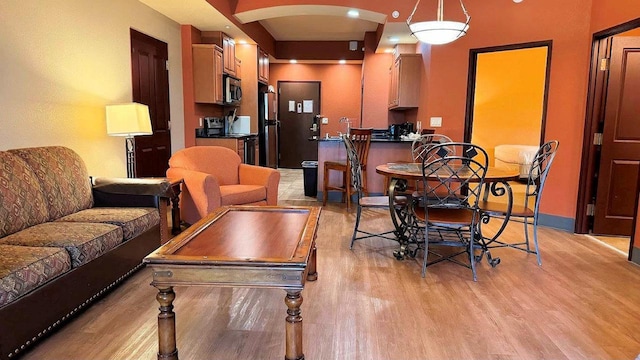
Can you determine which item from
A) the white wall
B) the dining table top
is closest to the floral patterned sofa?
the white wall

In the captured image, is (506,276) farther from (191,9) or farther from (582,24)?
(191,9)

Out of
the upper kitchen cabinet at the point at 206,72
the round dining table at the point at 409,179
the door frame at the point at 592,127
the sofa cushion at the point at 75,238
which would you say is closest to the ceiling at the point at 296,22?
the upper kitchen cabinet at the point at 206,72

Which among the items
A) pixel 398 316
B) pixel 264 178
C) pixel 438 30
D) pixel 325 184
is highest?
pixel 438 30

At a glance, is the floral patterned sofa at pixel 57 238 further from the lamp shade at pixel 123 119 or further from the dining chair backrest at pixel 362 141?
the dining chair backrest at pixel 362 141

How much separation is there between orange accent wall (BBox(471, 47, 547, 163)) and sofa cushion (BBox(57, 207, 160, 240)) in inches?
239

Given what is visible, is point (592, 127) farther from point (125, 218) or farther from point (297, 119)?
point (297, 119)

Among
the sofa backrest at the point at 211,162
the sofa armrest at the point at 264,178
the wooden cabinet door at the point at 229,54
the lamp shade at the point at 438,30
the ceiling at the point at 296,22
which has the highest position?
the ceiling at the point at 296,22

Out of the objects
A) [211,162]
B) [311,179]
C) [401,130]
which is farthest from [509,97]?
[211,162]

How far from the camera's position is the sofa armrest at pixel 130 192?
3.06 metres

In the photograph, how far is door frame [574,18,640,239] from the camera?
13.1 feet

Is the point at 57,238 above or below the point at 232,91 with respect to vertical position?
below

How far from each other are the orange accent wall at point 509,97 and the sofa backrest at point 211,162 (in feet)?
16.0

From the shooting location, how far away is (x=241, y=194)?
151 inches

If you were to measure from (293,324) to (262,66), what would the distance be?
6508mm
